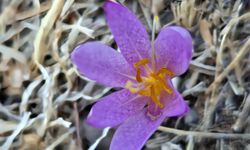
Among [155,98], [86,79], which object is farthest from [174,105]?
[86,79]

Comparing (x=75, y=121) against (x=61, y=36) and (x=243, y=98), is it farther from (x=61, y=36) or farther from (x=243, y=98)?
(x=243, y=98)

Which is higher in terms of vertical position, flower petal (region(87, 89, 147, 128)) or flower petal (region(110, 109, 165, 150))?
flower petal (region(87, 89, 147, 128))

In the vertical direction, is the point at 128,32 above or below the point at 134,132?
above

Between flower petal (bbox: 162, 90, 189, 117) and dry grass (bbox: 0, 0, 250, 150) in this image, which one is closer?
flower petal (bbox: 162, 90, 189, 117)

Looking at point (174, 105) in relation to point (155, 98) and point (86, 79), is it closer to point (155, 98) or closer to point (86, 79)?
point (155, 98)

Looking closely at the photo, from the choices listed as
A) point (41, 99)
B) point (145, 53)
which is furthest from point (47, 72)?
point (145, 53)

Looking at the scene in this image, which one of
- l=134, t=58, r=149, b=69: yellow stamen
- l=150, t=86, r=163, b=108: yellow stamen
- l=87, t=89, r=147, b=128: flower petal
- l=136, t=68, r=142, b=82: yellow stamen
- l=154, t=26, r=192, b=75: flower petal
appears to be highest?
l=154, t=26, r=192, b=75: flower petal

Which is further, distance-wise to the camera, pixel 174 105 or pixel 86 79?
pixel 86 79
